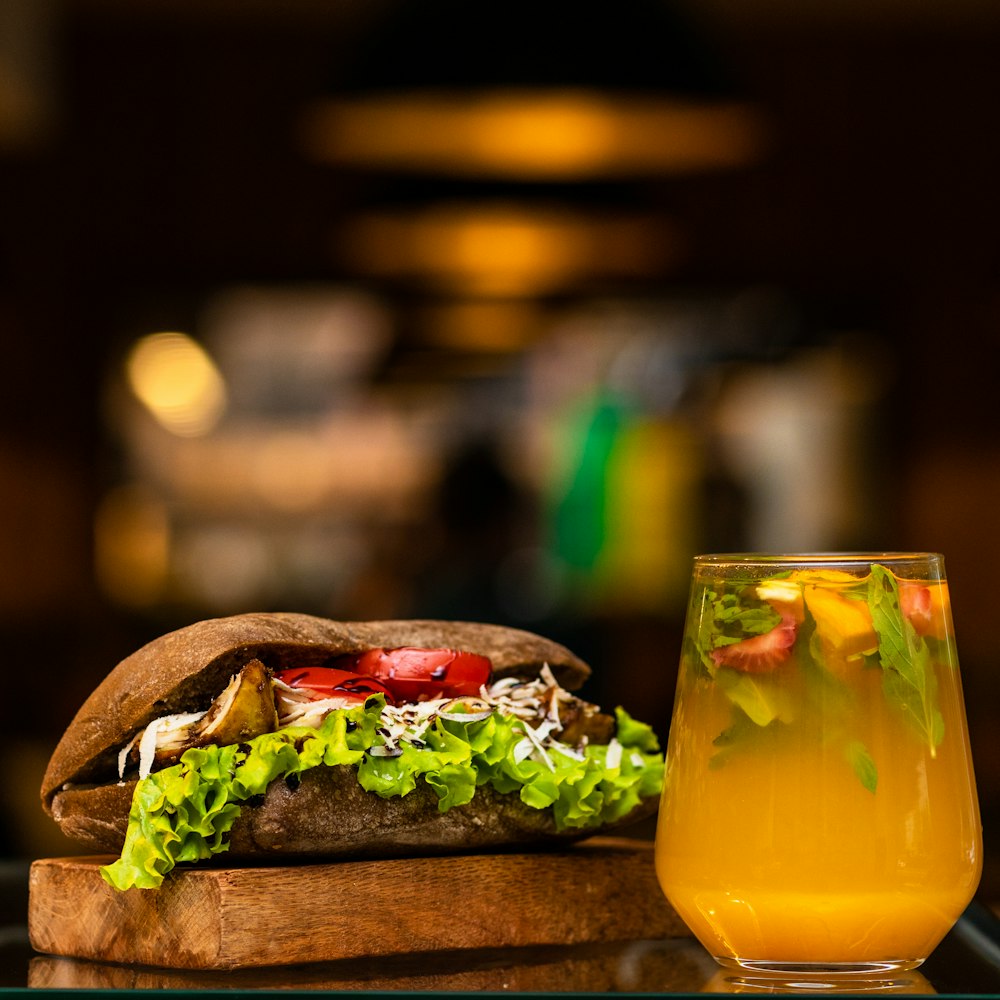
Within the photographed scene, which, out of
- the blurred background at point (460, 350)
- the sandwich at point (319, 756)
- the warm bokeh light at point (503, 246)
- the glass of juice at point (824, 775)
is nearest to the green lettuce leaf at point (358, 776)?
the sandwich at point (319, 756)

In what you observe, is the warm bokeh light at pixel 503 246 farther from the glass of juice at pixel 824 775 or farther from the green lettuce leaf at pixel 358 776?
the glass of juice at pixel 824 775

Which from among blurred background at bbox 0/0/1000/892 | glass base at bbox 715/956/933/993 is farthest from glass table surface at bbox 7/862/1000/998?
blurred background at bbox 0/0/1000/892

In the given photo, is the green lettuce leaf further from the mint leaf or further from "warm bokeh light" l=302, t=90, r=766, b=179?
"warm bokeh light" l=302, t=90, r=766, b=179

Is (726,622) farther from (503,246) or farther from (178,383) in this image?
(178,383)

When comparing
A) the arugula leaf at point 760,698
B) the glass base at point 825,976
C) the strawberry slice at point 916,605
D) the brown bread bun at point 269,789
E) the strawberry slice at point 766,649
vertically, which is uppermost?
the strawberry slice at point 916,605

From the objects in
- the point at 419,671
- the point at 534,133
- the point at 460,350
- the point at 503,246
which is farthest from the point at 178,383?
the point at 419,671

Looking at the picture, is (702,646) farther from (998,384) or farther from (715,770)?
Answer: (998,384)

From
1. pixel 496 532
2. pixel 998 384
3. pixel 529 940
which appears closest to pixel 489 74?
pixel 496 532

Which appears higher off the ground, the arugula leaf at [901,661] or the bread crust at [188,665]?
the arugula leaf at [901,661]
